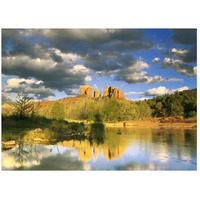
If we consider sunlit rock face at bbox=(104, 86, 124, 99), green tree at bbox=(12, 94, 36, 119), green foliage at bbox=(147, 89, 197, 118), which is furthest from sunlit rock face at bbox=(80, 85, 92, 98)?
green tree at bbox=(12, 94, 36, 119)

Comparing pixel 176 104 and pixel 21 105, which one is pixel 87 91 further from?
pixel 21 105

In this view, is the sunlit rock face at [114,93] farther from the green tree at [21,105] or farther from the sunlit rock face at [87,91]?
the green tree at [21,105]

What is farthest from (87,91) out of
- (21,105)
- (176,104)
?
(21,105)

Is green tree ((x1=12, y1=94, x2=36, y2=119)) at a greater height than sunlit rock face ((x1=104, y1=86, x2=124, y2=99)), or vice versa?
sunlit rock face ((x1=104, y1=86, x2=124, y2=99))

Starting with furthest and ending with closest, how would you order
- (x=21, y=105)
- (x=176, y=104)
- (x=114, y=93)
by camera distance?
(x=114, y=93) → (x=176, y=104) → (x=21, y=105)

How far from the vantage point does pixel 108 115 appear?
5531cm

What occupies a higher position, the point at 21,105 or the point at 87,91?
the point at 87,91

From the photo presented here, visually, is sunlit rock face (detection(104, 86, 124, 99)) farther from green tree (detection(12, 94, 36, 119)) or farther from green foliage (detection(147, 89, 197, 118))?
green tree (detection(12, 94, 36, 119))

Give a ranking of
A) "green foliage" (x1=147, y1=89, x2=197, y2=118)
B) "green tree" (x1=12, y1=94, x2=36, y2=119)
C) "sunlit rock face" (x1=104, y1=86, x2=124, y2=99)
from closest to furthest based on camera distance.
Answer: "green tree" (x1=12, y1=94, x2=36, y2=119)
"green foliage" (x1=147, y1=89, x2=197, y2=118)
"sunlit rock face" (x1=104, y1=86, x2=124, y2=99)

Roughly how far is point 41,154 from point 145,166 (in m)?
4.78

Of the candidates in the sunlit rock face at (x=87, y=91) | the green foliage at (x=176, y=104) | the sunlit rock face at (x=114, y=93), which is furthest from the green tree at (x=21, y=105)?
the sunlit rock face at (x=87, y=91)

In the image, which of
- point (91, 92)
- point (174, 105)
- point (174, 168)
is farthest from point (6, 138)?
point (91, 92)

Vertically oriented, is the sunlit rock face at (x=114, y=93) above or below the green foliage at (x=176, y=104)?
above
